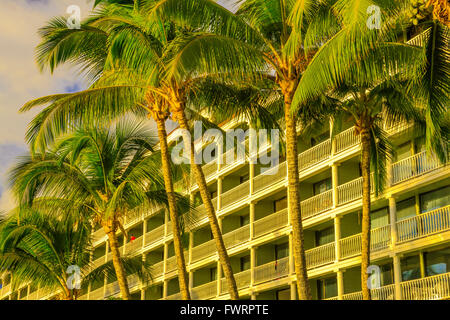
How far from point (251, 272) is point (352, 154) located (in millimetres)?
9159

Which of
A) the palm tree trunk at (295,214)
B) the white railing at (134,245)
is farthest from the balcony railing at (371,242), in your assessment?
the white railing at (134,245)

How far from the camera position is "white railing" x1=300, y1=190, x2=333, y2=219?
3241 centimetres

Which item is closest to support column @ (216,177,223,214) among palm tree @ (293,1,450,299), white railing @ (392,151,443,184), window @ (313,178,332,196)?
window @ (313,178,332,196)

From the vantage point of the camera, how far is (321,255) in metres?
31.8

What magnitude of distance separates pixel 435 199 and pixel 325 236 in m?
7.61

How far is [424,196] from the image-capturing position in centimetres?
2825

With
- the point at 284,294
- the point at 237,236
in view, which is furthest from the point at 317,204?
the point at 237,236

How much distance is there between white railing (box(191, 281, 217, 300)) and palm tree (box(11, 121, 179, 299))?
1519 centimetres

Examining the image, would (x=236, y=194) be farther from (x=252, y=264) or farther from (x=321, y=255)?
(x=321, y=255)

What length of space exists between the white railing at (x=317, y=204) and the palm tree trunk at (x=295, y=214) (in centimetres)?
1485

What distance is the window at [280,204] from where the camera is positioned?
38.1m

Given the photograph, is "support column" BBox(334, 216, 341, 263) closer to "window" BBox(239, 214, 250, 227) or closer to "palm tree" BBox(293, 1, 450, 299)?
"palm tree" BBox(293, 1, 450, 299)

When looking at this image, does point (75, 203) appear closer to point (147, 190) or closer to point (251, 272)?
point (147, 190)
